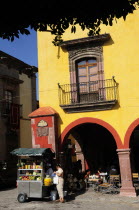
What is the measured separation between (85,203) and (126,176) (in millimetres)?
2641

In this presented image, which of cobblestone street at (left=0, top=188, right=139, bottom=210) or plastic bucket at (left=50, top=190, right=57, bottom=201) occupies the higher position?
plastic bucket at (left=50, top=190, right=57, bottom=201)

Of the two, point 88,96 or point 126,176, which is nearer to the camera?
point 126,176

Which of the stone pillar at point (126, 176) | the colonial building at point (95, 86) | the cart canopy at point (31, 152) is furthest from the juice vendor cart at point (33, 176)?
the stone pillar at point (126, 176)

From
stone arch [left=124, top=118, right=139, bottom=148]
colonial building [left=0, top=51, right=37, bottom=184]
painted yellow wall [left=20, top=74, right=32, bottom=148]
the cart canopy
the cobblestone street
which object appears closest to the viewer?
the cobblestone street

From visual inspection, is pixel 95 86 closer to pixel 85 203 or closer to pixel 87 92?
pixel 87 92

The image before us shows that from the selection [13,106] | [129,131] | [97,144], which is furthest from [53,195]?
[13,106]

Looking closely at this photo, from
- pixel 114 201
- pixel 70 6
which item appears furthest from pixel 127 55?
pixel 70 6

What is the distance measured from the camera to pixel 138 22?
544 inches

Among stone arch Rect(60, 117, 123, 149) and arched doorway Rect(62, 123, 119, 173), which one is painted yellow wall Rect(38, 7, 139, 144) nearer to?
stone arch Rect(60, 117, 123, 149)

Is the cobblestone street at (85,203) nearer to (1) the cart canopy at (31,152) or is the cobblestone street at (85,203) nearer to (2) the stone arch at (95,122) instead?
(1) the cart canopy at (31,152)

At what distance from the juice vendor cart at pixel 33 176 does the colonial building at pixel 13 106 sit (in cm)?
621

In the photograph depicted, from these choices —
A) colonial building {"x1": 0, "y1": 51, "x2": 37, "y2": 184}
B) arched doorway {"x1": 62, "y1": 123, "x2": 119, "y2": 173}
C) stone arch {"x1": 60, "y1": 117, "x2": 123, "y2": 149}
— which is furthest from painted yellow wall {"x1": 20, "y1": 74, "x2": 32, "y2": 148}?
stone arch {"x1": 60, "y1": 117, "x2": 123, "y2": 149}

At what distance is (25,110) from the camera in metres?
22.6

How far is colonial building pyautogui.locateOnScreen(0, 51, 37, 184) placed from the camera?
19656 millimetres
